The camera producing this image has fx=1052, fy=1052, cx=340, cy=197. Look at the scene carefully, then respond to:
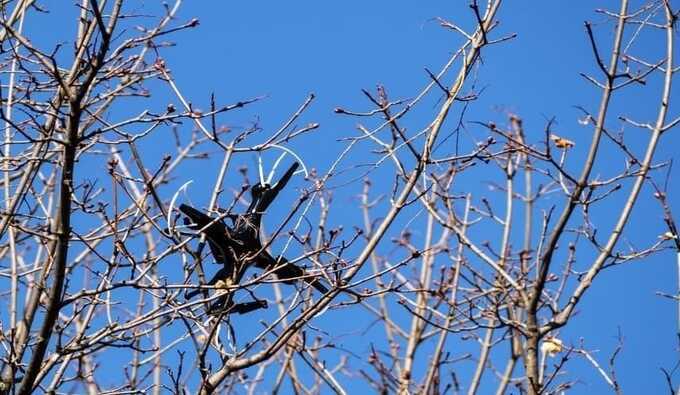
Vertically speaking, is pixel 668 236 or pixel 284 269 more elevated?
pixel 668 236

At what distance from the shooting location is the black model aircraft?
140 inches

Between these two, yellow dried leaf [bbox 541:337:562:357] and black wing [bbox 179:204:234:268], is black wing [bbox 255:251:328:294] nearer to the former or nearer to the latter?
black wing [bbox 179:204:234:268]

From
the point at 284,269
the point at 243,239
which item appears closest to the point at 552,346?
the point at 284,269

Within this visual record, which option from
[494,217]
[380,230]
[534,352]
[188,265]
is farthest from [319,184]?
[494,217]

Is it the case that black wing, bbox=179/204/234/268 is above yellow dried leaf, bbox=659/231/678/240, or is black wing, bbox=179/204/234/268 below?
below

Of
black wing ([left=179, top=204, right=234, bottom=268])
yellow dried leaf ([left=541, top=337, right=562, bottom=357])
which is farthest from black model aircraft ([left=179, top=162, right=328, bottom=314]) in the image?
yellow dried leaf ([left=541, top=337, right=562, bottom=357])

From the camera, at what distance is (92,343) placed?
4.00 metres

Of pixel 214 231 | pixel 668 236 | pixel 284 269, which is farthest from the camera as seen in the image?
pixel 668 236

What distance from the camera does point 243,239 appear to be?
3635 mm

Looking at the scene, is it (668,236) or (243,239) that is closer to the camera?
(243,239)

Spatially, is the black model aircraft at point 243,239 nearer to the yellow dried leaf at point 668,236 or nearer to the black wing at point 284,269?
the black wing at point 284,269

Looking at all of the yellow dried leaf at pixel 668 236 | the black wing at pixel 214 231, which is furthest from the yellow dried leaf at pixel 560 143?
the black wing at pixel 214 231

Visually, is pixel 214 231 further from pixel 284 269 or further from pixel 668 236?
pixel 668 236

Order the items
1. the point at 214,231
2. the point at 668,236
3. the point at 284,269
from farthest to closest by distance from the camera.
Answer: the point at 668,236, the point at 284,269, the point at 214,231
